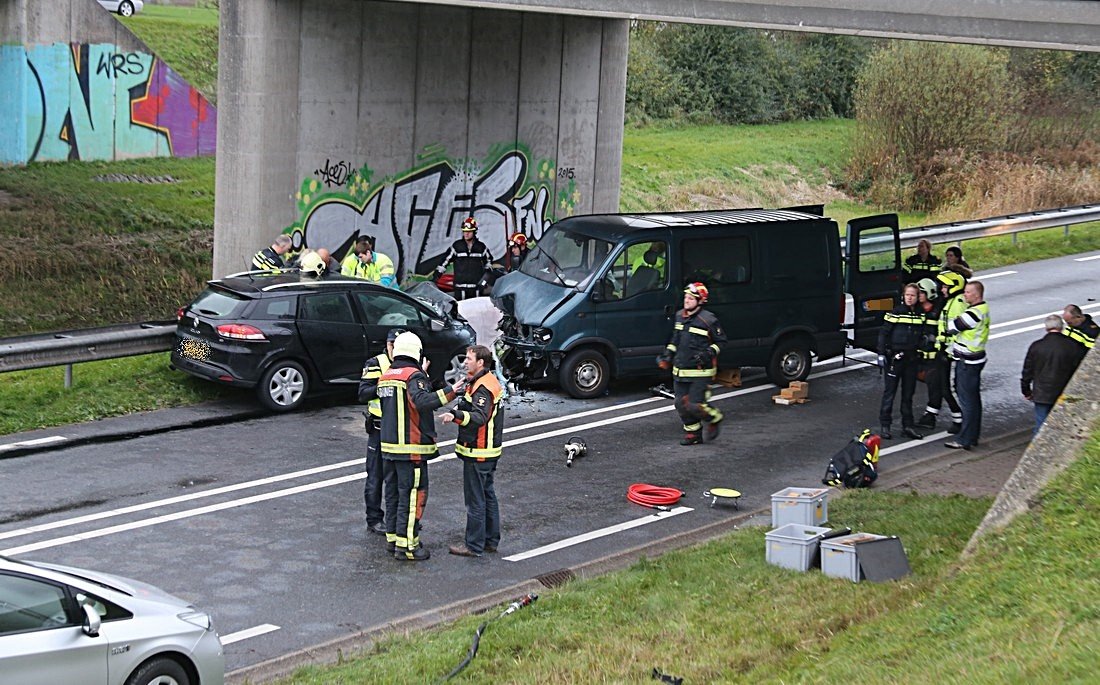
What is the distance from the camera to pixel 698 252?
56.8 feet

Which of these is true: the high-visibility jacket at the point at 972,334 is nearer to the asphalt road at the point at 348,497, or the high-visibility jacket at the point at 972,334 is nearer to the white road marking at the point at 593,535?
the asphalt road at the point at 348,497

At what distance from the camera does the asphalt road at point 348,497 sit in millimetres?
10641

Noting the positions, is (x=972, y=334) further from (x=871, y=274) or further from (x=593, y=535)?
(x=593, y=535)

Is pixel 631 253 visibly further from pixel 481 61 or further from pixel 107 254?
pixel 107 254

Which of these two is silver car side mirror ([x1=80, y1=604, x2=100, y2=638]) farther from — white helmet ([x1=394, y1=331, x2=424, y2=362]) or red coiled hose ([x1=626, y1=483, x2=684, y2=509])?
red coiled hose ([x1=626, y1=483, x2=684, y2=509])

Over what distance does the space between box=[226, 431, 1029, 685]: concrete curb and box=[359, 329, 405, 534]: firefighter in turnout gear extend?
5.24ft

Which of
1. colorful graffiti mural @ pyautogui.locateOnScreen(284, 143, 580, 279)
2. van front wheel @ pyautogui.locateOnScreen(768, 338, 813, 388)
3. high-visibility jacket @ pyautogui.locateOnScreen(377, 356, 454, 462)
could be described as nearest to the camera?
high-visibility jacket @ pyautogui.locateOnScreen(377, 356, 454, 462)

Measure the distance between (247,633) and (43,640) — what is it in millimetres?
2489

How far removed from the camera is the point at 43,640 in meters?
7.35

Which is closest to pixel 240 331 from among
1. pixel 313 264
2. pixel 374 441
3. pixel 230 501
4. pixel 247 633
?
pixel 313 264

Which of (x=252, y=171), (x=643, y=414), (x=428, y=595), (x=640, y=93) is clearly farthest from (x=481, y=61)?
(x=640, y=93)

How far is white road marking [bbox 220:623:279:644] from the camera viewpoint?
963 centimetres

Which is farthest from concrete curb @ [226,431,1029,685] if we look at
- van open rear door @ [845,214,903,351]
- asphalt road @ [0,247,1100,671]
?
van open rear door @ [845,214,903,351]

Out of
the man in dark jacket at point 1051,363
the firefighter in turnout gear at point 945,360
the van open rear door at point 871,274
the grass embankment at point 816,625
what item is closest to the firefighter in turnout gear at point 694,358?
the firefighter in turnout gear at point 945,360
